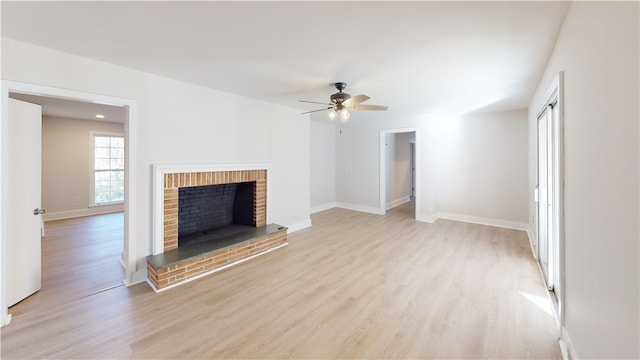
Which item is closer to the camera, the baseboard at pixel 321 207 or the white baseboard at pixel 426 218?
the white baseboard at pixel 426 218

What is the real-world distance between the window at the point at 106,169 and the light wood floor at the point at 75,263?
1302 millimetres

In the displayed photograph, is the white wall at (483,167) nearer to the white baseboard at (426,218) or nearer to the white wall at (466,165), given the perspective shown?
the white wall at (466,165)

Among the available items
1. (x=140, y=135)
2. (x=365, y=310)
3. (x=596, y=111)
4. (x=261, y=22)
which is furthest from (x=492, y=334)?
(x=140, y=135)

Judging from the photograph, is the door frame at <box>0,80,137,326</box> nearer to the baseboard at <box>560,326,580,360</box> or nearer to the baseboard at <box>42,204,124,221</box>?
the baseboard at <box>560,326,580,360</box>

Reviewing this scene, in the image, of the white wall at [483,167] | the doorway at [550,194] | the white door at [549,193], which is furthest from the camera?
the white wall at [483,167]

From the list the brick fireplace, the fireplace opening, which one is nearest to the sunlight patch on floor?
the brick fireplace

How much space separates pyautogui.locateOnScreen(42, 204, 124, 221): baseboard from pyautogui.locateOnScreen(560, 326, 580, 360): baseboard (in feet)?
28.5

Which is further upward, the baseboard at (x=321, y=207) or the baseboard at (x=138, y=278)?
the baseboard at (x=321, y=207)

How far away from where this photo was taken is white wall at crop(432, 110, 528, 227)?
192 inches

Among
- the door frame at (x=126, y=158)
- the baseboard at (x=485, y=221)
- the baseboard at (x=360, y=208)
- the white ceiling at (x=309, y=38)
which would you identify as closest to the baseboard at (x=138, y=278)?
the door frame at (x=126, y=158)

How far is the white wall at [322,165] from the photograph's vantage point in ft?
21.7

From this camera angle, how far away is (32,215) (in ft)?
8.28

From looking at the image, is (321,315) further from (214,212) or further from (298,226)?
(298,226)

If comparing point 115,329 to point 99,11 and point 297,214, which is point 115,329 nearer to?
point 99,11
